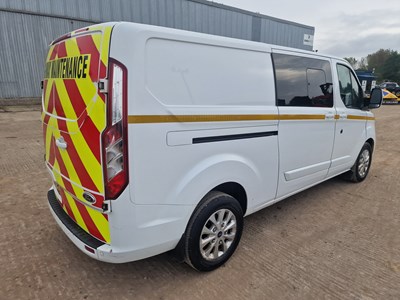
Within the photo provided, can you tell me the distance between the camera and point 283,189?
3.33 m

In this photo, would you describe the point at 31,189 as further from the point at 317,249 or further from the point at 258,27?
the point at 258,27

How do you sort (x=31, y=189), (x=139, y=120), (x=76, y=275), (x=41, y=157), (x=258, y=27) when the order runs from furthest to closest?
(x=258, y=27)
(x=41, y=157)
(x=31, y=189)
(x=76, y=275)
(x=139, y=120)

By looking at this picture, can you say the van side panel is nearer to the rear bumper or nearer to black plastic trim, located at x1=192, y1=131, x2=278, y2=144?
black plastic trim, located at x1=192, y1=131, x2=278, y2=144

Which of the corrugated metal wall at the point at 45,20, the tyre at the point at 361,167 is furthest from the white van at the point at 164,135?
the corrugated metal wall at the point at 45,20

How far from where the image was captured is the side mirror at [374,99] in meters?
4.55

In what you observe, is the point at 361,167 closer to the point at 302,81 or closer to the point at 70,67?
the point at 302,81

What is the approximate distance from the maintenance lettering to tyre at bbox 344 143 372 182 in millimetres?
4413

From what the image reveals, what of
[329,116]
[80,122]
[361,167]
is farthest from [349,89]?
[80,122]

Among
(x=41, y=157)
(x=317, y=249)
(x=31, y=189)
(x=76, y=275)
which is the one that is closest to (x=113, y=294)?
(x=76, y=275)

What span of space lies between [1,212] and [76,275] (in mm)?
1773

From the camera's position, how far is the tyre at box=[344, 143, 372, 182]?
16.0 feet

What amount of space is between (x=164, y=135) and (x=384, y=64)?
64.9 metres

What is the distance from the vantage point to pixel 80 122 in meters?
2.12

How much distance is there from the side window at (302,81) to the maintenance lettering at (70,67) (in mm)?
1811
